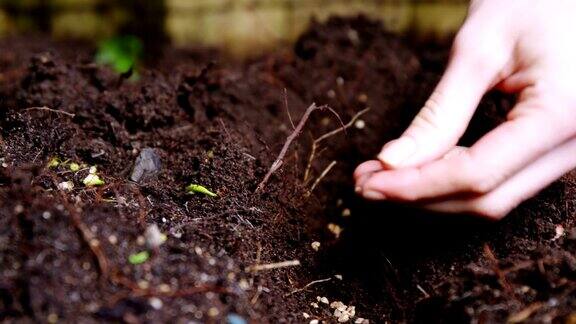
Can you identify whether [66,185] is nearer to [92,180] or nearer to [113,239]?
[92,180]

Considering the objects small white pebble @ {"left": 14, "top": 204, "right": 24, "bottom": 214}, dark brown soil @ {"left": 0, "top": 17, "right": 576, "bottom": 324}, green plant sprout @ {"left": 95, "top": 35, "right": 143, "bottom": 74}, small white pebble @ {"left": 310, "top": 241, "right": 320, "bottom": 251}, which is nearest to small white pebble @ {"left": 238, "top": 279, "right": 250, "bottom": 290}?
dark brown soil @ {"left": 0, "top": 17, "right": 576, "bottom": 324}

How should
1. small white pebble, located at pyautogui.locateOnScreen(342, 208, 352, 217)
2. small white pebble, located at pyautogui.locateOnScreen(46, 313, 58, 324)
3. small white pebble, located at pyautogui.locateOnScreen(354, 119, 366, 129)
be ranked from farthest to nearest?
small white pebble, located at pyautogui.locateOnScreen(354, 119, 366, 129)
small white pebble, located at pyautogui.locateOnScreen(342, 208, 352, 217)
small white pebble, located at pyautogui.locateOnScreen(46, 313, 58, 324)

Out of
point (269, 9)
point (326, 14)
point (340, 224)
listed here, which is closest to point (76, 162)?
point (340, 224)

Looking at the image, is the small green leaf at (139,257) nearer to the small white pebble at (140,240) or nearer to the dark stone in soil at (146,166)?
the small white pebble at (140,240)

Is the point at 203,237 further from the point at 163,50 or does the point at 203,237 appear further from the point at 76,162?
the point at 163,50

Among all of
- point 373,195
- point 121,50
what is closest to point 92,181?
point 373,195

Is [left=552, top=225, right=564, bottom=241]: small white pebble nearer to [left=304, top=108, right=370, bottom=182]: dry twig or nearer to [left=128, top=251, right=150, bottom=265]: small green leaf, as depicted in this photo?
[left=304, top=108, right=370, bottom=182]: dry twig

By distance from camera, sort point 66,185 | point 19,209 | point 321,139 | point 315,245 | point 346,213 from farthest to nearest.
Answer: point 321,139 → point 346,213 → point 315,245 → point 66,185 → point 19,209
